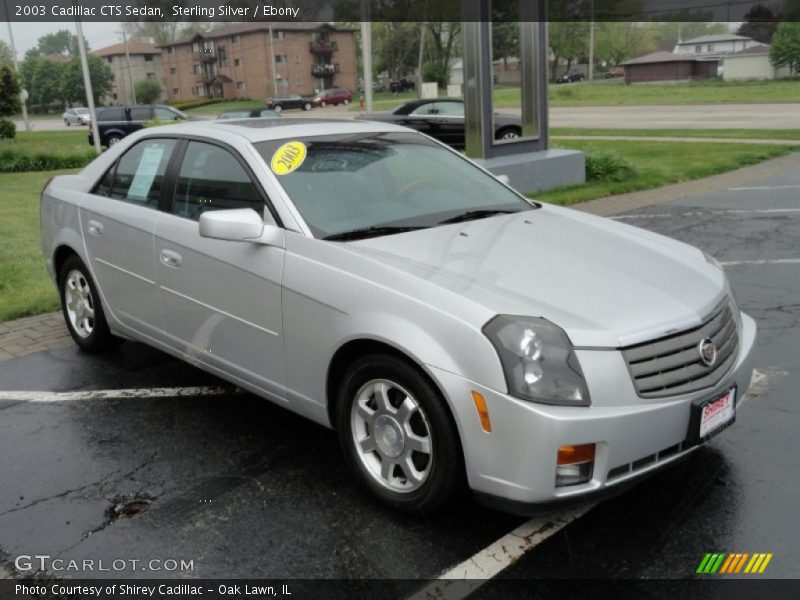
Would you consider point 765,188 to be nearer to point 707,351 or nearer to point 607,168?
point 607,168

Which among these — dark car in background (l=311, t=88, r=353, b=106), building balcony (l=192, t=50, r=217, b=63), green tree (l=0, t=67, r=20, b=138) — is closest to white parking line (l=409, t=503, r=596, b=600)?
green tree (l=0, t=67, r=20, b=138)

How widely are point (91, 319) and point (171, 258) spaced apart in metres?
1.45

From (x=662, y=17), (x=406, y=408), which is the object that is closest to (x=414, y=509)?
(x=406, y=408)

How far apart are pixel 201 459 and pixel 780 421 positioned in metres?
2.98

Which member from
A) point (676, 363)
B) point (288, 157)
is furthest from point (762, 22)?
point (676, 363)

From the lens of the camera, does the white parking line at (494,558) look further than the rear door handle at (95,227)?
No

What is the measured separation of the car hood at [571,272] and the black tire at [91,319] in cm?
246

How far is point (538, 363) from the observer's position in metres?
2.94

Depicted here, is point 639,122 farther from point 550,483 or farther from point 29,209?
point 550,483

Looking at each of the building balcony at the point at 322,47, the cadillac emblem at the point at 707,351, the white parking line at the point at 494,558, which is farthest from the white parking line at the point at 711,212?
the building balcony at the point at 322,47

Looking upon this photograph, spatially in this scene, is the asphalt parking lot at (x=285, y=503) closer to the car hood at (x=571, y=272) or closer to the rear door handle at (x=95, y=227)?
the car hood at (x=571, y=272)

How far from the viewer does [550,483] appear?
291 centimetres

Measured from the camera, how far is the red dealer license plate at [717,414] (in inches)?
124

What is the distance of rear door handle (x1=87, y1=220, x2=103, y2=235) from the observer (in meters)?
5.08
